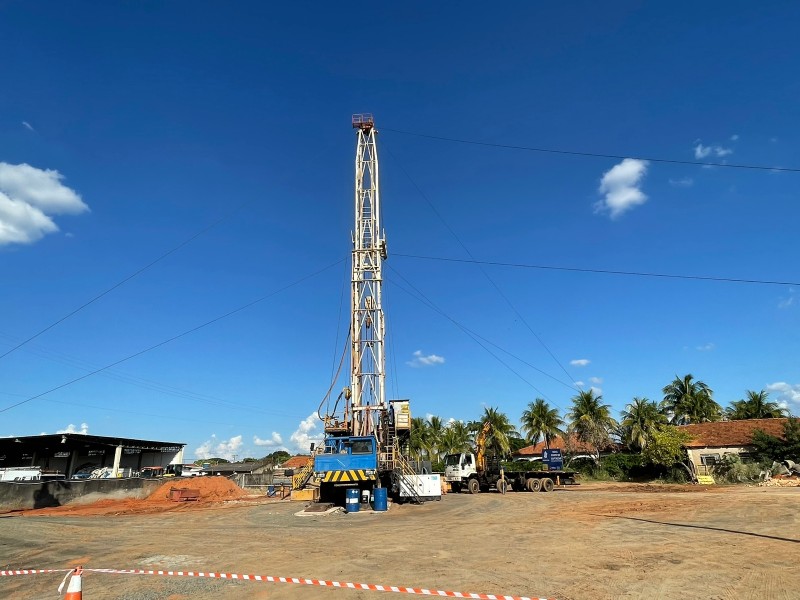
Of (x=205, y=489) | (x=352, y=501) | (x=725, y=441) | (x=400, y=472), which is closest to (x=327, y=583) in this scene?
(x=352, y=501)

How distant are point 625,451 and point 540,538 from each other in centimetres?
4595

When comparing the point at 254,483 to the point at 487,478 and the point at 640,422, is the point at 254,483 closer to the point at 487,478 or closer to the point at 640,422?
the point at 487,478

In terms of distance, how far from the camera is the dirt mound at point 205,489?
1357 inches

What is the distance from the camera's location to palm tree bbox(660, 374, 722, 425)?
60.4 metres

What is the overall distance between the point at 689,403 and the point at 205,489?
184 ft

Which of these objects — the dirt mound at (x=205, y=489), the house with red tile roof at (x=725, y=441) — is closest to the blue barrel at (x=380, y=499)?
the dirt mound at (x=205, y=489)

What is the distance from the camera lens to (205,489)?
119 ft

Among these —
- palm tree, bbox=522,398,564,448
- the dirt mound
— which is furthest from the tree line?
the dirt mound

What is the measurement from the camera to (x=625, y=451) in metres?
53.4

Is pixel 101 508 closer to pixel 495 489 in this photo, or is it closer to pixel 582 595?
pixel 495 489

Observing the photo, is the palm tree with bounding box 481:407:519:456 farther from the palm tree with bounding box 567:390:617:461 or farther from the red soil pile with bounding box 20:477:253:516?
the red soil pile with bounding box 20:477:253:516

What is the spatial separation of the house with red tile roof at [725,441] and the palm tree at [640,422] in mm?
4489

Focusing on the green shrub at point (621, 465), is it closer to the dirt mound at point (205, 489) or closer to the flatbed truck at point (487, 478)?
the flatbed truck at point (487, 478)

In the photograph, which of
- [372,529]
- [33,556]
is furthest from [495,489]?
[33,556]
